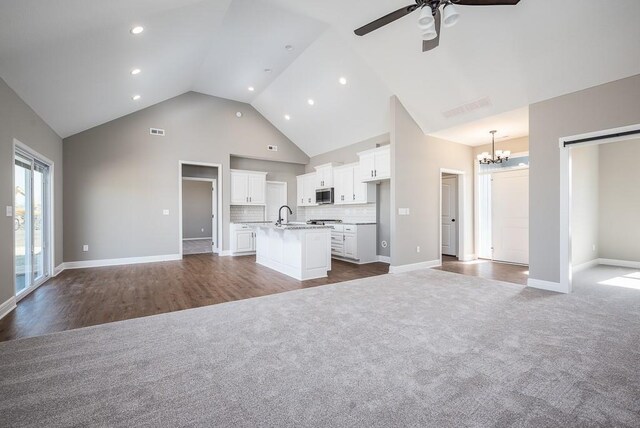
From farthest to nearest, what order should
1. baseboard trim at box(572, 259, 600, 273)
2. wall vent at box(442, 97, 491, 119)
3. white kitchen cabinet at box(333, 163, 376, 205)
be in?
white kitchen cabinet at box(333, 163, 376, 205)
baseboard trim at box(572, 259, 600, 273)
wall vent at box(442, 97, 491, 119)

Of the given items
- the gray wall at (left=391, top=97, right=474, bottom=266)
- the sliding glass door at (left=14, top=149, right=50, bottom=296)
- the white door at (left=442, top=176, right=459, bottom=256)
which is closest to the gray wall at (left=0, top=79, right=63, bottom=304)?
the sliding glass door at (left=14, top=149, right=50, bottom=296)

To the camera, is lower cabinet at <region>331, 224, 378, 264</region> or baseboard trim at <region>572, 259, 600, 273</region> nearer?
baseboard trim at <region>572, 259, 600, 273</region>

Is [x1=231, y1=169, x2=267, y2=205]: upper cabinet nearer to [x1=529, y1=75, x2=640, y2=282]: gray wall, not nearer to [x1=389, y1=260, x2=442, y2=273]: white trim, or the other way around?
[x1=389, y1=260, x2=442, y2=273]: white trim

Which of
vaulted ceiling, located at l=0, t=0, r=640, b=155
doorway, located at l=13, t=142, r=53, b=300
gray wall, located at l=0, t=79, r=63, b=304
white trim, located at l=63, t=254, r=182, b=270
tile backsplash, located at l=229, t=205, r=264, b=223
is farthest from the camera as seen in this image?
tile backsplash, located at l=229, t=205, r=264, b=223

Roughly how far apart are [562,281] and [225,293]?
4.72 metres

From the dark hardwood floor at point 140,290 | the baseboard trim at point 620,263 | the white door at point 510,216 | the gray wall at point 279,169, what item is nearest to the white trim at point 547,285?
the white door at point 510,216

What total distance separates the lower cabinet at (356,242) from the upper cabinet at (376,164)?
3.78 ft

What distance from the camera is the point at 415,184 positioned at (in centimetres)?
570

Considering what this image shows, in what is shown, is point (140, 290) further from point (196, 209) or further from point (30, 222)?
point (196, 209)

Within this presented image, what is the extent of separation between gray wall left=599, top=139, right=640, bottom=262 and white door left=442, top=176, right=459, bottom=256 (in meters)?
2.82

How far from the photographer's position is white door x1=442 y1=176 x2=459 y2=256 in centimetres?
715

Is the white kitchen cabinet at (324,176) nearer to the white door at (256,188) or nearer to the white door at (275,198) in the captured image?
the white door at (275,198)

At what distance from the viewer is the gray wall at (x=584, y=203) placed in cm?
518

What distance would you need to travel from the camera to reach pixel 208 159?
7.51 meters
